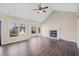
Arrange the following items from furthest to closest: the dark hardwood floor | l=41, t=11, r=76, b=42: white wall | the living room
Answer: the dark hardwood floor < l=41, t=11, r=76, b=42: white wall < the living room

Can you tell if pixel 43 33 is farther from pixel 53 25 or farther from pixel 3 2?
pixel 3 2

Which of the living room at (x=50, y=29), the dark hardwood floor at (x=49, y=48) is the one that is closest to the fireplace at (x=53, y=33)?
the living room at (x=50, y=29)

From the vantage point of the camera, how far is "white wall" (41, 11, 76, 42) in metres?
3.08

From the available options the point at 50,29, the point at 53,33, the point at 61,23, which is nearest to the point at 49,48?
the point at 53,33

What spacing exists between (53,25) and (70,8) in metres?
0.73

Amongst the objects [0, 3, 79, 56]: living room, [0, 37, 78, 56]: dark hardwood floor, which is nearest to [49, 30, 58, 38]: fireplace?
[0, 3, 79, 56]: living room

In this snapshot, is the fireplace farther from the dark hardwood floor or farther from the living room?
the dark hardwood floor

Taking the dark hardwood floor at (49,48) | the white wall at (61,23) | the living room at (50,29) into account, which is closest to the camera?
the living room at (50,29)

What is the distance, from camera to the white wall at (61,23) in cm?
308

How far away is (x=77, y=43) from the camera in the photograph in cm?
327

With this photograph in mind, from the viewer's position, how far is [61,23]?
3.37 m

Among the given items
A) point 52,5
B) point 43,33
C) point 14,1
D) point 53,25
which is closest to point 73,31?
point 53,25

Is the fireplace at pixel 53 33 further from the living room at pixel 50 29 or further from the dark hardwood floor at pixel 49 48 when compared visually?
the dark hardwood floor at pixel 49 48

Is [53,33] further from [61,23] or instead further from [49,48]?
[49,48]
